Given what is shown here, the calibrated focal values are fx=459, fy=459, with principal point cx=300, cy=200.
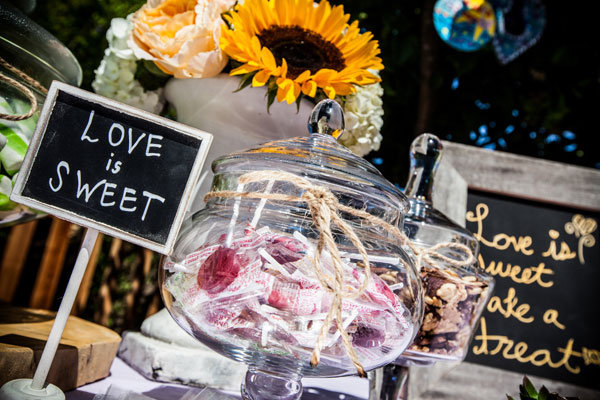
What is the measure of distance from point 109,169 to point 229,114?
258 millimetres

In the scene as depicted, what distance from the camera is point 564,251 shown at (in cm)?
97

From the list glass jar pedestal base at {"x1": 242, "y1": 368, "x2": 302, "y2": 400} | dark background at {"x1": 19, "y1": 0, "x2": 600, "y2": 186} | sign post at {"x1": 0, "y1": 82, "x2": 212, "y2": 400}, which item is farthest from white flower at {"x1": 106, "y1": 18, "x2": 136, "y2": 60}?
dark background at {"x1": 19, "y1": 0, "x2": 600, "y2": 186}

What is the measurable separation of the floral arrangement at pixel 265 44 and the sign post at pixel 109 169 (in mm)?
185

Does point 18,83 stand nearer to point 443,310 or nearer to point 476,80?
point 443,310

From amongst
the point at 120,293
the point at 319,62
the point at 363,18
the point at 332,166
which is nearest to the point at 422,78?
the point at 363,18

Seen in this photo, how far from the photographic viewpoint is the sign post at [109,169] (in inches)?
19.5

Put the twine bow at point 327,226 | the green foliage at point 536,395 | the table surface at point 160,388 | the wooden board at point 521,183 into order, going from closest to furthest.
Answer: the twine bow at point 327,226, the green foliage at point 536,395, the table surface at point 160,388, the wooden board at point 521,183

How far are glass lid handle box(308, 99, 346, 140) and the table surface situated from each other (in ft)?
1.27

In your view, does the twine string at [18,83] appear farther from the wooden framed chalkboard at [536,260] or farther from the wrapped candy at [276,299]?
the wooden framed chalkboard at [536,260]

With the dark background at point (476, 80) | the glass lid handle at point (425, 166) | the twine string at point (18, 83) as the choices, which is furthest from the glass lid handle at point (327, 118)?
the dark background at point (476, 80)

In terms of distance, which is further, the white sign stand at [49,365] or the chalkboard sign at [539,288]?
the chalkboard sign at [539,288]

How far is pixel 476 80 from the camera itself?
2.21 meters

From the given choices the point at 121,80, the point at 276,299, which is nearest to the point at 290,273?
the point at 276,299

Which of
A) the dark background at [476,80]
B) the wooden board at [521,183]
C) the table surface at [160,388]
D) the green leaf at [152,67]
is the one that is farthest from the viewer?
the dark background at [476,80]
